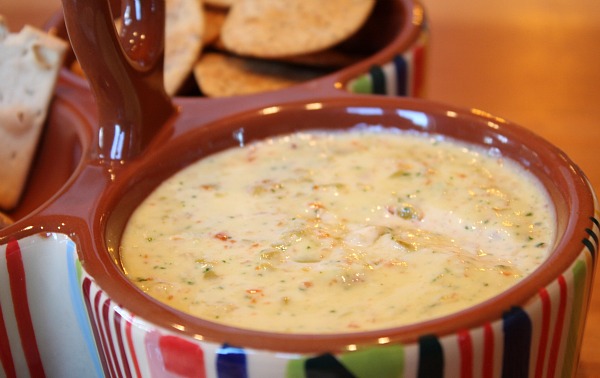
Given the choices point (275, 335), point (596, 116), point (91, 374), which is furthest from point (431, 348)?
point (596, 116)

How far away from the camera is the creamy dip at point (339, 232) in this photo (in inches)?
32.1

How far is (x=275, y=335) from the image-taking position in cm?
70

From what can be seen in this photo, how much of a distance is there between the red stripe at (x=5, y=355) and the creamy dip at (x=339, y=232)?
0.50 feet

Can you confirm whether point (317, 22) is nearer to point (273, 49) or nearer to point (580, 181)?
point (273, 49)

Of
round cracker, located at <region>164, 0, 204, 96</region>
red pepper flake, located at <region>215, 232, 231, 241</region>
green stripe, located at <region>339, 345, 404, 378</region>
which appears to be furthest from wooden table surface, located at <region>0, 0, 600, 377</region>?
green stripe, located at <region>339, 345, 404, 378</region>

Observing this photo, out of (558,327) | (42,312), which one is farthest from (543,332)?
(42,312)

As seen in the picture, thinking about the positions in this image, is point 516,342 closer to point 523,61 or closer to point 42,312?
point 42,312

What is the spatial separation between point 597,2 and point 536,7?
15cm

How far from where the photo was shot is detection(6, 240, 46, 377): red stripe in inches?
35.4

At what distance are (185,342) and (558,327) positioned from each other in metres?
0.33

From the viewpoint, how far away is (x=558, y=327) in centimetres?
77

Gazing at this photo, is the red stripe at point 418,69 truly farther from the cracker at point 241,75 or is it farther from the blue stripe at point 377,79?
the cracker at point 241,75

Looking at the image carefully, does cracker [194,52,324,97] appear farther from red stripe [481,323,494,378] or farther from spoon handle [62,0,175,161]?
red stripe [481,323,494,378]

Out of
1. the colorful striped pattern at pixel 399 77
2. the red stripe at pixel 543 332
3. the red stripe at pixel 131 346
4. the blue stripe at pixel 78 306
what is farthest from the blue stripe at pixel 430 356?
the colorful striped pattern at pixel 399 77
